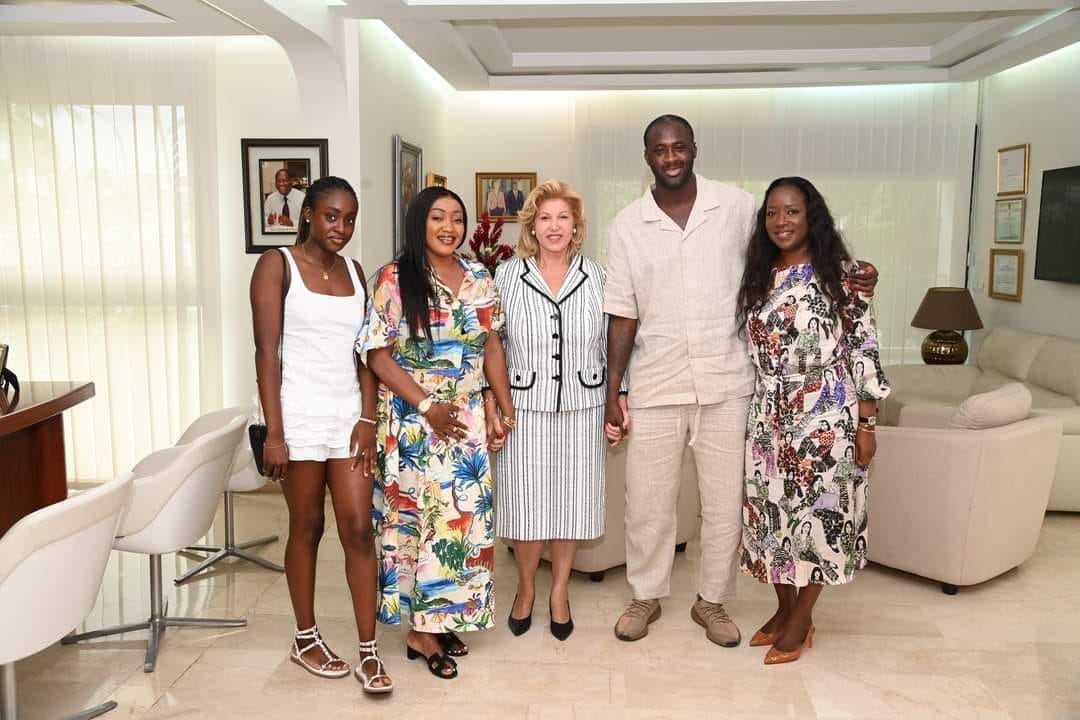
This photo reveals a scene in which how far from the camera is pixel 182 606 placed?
349cm

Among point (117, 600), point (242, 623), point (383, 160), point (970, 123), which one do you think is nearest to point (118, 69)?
point (383, 160)

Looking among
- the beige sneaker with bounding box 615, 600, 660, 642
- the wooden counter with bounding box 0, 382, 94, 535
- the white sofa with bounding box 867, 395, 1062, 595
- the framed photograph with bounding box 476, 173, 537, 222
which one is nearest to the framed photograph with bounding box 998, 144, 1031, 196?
the white sofa with bounding box 867, 395, 1062, 595

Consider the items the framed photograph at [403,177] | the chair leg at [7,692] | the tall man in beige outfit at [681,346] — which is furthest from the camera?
the framed photograph at [403,177]

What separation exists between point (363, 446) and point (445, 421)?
254 mm

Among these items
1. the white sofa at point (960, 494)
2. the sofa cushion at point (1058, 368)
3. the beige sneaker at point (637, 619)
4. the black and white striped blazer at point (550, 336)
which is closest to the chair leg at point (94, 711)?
the black and white striped blazer at point (550, 336)

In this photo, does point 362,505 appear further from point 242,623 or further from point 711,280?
point 711,280

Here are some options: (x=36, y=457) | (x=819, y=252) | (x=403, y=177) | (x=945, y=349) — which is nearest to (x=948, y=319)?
(x=945, y=349)

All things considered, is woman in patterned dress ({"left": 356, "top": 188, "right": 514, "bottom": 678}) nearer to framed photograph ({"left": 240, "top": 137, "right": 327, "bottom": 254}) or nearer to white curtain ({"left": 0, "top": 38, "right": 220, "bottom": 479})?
framed photograph ({"left": 240, "top": 137, "right": 327, "bottom": 254})

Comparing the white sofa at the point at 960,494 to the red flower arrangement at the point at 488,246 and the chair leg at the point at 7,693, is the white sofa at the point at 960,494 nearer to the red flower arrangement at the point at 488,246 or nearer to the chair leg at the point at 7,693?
the red flower arrangement at the point at 488,246

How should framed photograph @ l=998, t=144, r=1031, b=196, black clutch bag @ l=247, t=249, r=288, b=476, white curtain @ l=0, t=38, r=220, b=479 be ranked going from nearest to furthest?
black clutch bag @ l=247, t=249, r=288, b=476
white curtain @ l=0, t=38, r=220, b=479
framed photograph @ l=998, t=144, r=1031, b=196

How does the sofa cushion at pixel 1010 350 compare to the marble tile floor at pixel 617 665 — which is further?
the sofa cushion at pixel 1010 350

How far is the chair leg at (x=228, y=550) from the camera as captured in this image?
3.82m

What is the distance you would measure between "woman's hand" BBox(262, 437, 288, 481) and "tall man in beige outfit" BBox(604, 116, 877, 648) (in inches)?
43.2

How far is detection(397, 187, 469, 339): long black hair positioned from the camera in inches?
Answer: 107
